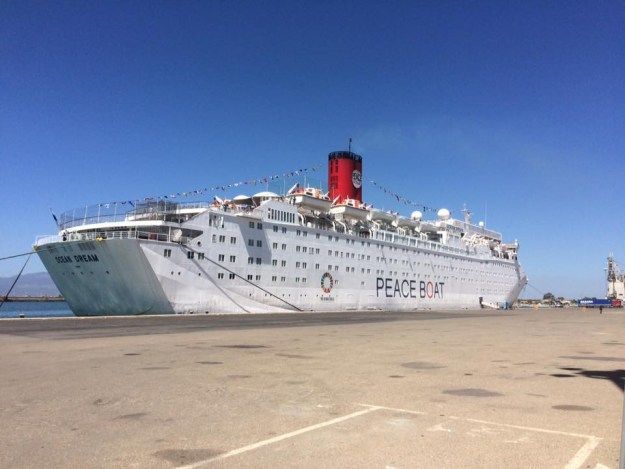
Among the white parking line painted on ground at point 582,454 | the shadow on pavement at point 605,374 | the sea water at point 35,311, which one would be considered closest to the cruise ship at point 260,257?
the sea water at point 35,311

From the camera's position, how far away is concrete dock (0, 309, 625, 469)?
15.4 ft

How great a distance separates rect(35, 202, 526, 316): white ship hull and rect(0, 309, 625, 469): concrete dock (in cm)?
2026

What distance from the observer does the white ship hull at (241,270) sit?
32.2 m

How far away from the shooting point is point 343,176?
53.2 meters

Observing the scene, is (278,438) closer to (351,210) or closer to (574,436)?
(574,436)

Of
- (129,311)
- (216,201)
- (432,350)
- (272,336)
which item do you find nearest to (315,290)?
(216,201)

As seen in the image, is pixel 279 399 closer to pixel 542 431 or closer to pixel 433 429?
pixel 433 429

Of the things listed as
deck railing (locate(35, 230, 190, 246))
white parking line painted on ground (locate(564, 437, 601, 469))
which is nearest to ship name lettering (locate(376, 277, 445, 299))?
deck railing (locate(35, 230, 190, 246))

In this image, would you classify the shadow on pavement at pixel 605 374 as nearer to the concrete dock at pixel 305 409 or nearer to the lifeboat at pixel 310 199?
the concrete dock at pixel 305 409

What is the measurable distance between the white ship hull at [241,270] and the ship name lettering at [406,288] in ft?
0.38

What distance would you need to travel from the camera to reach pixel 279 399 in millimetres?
7199

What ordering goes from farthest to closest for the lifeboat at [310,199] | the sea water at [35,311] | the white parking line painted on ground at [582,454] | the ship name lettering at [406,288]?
the ship name lettering at [406,288] < the lifeboat at [310,199] < the sea water at [35,311] < the white parking line painted on ground at [582,454]

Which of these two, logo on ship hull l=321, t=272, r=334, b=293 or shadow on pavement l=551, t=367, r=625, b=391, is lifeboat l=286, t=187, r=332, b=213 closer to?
logo on ship hull l=321, t=272, r=334, b=293

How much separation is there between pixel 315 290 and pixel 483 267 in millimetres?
38962
